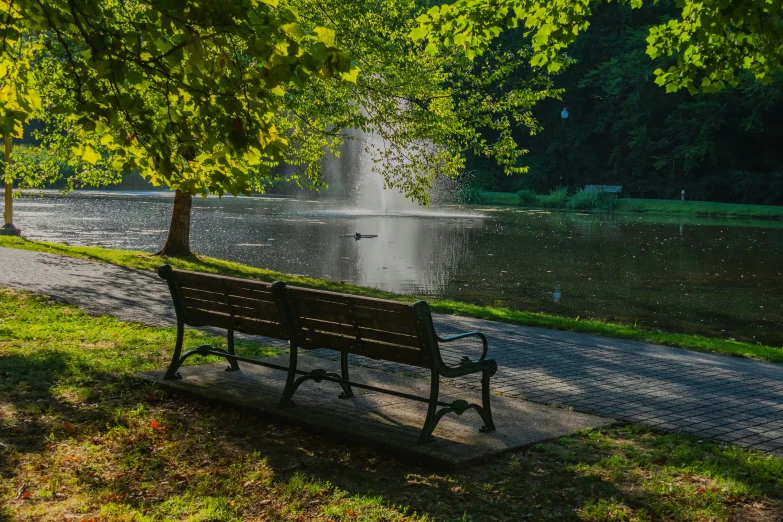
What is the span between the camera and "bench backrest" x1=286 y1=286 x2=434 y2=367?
16.8ft

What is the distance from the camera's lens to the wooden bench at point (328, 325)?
17.0 ft

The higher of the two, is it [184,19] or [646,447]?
[184,19]

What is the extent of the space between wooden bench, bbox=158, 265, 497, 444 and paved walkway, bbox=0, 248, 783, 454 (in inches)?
61.3

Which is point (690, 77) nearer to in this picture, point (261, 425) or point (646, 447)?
point (646, 447)

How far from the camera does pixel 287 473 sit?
15.8 feet

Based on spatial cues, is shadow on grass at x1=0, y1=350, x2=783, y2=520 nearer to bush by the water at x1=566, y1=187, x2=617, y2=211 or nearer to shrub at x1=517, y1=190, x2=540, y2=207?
bush by the water at x1=566, y1=187, x2=617, y2=211

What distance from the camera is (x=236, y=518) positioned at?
4.16 m

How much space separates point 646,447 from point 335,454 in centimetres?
196

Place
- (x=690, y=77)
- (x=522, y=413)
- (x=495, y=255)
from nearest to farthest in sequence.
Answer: (x=522, y=413)
(x=690, y=77)
(x=495, y=255)

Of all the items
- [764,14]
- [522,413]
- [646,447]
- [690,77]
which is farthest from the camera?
[690,77]

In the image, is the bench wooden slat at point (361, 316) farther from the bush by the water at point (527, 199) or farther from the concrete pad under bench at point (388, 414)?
the bush by the water at point (527, 199)

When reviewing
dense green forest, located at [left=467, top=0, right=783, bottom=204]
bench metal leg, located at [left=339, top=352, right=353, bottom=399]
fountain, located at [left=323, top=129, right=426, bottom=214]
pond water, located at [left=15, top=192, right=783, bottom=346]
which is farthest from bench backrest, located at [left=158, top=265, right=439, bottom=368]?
dense green forest, located at [left=467, top=0, right=783, bottom=204]

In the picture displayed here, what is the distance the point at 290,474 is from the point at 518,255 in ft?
64.0

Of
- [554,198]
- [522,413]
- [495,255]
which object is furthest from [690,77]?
[554,198]
